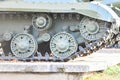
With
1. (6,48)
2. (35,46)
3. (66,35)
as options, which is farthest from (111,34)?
(6,48)

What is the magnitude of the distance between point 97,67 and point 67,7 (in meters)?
2.59

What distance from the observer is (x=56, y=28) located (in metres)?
12.5

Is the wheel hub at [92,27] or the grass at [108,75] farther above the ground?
the wheel hub at [92,27]

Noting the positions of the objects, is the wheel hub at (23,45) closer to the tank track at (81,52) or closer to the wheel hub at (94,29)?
the tank track at (81,52)

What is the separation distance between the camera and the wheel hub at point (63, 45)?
11.9 m

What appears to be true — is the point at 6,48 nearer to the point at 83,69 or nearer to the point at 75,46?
the point at 75,46

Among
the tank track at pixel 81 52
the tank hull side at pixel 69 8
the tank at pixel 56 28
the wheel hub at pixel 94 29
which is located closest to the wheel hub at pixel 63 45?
the tank at pixel 56 28

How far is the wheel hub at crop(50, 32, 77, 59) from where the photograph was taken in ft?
39.2

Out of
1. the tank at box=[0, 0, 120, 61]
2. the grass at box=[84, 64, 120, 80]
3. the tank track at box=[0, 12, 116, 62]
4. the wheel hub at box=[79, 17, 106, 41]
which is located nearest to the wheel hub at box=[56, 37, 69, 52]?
the tank at box=[0, 0, 120, 61]

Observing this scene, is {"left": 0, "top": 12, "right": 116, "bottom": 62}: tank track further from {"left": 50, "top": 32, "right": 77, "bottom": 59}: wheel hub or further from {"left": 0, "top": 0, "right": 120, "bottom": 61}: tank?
{"left": 50, "top": 32, "right": 77, "bottom": 59}: wheel hub

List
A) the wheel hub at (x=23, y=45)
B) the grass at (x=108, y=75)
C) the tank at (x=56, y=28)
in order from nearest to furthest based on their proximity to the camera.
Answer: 1. the grass at (x=108, y=75)
2. the tank at (x=56, y=28)
3. the wheel hub at (x=23, y=45)

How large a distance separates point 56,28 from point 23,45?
1.03m

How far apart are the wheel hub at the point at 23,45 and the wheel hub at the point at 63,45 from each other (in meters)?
0.52

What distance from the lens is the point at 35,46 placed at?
40.1 feet
